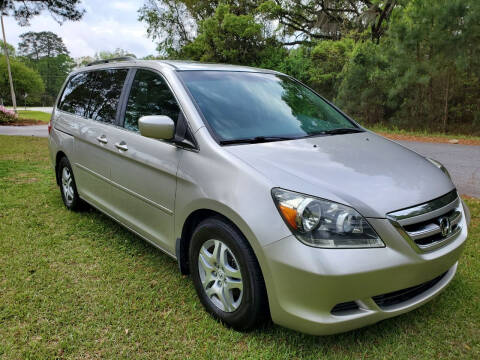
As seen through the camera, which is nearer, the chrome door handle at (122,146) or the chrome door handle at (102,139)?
the chrome door handle at (122,146)

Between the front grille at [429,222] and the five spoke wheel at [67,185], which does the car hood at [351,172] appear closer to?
the front grille at [429,222]

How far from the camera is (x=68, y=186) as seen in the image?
15.3 feet

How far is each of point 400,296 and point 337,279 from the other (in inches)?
21.4

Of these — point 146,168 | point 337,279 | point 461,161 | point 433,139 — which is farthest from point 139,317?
point 433,139

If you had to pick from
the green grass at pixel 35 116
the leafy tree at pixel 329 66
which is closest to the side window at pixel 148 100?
the leafy tree at pixel 329 66

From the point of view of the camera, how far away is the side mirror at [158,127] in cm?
264

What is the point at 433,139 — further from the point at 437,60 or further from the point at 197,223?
the point at 197,223

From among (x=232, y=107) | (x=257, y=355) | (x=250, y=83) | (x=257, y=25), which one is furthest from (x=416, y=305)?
(x=257, y=25)

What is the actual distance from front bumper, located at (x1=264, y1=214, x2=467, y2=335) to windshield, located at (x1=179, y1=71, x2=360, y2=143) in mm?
959

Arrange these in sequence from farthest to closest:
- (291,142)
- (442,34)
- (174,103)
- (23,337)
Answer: (442,34)
(174,103)
(291,142)
(23,337)

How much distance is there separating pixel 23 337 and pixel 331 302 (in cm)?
190

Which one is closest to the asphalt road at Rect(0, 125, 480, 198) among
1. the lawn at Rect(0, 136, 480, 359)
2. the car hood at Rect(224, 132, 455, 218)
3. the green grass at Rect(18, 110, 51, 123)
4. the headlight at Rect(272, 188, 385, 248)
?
the lawn at Rect(0, 136, 480, 359)

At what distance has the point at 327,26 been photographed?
24688 mm

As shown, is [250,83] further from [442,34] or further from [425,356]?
[442,34]
